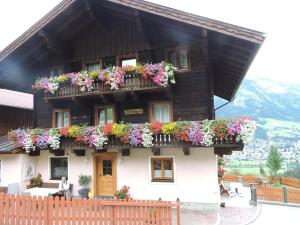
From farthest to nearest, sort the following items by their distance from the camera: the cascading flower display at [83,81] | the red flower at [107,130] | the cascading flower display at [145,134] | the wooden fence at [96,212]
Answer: the cascading flower display at [83,81], the red flower at [107,130], the cascading flower display at [145,134], the wooden fence at [96,212]

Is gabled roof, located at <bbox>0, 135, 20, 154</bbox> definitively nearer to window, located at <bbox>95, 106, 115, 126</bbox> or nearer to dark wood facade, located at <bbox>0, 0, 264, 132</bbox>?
dark wood facade, located at <bbox>0, 0, 264, 132</bbox>

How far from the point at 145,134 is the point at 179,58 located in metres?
4.71

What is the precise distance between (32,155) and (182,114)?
29.8ft

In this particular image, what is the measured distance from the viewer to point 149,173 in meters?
13.7

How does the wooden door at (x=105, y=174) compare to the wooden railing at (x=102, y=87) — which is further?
the wooden door at (x=105, y=174)

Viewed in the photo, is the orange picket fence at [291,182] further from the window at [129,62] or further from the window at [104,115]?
the window at [129,62]

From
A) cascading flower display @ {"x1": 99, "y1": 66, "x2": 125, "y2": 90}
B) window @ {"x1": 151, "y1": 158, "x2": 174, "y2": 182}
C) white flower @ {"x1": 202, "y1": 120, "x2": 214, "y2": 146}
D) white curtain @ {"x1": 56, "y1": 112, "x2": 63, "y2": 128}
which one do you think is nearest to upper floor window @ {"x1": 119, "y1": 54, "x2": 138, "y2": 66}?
cascading flower display @ {"x1": 99, "y1": 66, "x2": 125, "y2": 90}

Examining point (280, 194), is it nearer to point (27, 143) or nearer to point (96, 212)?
point (96, 212)

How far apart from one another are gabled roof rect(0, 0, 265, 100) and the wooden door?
7678 mm

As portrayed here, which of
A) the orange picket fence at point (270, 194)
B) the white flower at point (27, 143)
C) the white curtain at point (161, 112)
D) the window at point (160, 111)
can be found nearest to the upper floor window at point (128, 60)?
the window at point (160, 111)

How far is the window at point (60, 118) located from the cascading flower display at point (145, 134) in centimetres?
201

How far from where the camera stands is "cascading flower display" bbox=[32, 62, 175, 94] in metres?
12.7

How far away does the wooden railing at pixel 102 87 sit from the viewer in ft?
43.4

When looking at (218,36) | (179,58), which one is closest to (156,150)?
(179,58)
